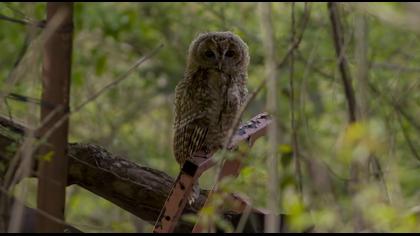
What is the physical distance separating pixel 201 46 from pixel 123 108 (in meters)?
5.51

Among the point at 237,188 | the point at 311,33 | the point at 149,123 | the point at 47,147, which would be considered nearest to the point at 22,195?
the point at 47,147

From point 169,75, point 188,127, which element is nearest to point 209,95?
point 188,127

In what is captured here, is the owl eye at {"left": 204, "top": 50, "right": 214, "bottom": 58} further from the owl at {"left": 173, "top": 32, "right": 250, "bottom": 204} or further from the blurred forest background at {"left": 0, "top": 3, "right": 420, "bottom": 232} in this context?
the blurred forest background at {"left": 0, "top": 3, "right": 420, "bottom": 232}

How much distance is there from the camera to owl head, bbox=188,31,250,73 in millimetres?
5207

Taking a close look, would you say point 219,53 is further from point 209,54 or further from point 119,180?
point 119,180

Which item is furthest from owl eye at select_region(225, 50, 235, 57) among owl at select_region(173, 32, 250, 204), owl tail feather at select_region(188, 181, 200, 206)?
owl tail feather at select_region(188, 181, 200, 206)

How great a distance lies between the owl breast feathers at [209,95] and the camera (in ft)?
16.5

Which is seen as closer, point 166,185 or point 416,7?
point 416,7

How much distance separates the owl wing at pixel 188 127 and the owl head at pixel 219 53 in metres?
0.22

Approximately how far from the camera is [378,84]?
303 inches

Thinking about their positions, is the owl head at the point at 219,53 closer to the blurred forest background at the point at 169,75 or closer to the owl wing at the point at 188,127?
the owl wing at the point at 188,127

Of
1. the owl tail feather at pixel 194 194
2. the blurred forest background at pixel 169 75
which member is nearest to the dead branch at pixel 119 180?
the owl tail feather at pixel 194 194

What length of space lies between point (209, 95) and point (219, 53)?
0.93 feet

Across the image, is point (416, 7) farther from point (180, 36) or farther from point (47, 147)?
point (180, 36)
